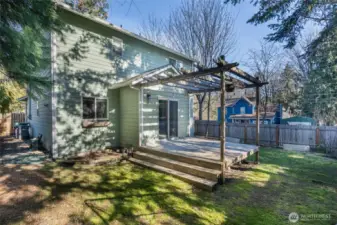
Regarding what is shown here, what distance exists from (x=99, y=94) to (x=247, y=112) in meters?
18.3

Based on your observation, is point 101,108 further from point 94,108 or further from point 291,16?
point 291,16

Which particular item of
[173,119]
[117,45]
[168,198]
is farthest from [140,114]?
[168,198]

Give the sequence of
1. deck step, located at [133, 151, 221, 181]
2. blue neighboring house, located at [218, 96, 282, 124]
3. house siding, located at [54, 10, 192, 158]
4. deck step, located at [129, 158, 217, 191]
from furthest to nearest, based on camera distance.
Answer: blue neighboring house, located at [218, 96, 282, 124]
house siding, located at [54, 10, 192, 158]
deck step, located at [133, 151, 221, 181]
deck step, located at [129, 158, 217, 191]

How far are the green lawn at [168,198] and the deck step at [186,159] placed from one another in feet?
2.06

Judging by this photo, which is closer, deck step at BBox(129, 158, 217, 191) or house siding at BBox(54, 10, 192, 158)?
deck step at BBox(129, 158, 217, 191)

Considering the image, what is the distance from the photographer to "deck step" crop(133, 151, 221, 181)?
4.72 m

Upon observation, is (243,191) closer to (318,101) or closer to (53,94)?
(53,94)

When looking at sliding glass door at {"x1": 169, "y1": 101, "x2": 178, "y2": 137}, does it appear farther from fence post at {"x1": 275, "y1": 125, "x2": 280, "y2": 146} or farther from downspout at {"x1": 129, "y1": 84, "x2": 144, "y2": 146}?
fence post at {"x1": 275, "y1": 125, "x2": 280, "y2": 146}

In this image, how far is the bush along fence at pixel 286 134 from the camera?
8596 mm

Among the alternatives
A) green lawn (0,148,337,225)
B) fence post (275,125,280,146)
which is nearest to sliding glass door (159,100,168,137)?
green lawn (0,148,337,225)

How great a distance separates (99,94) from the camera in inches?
300

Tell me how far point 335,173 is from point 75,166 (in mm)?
8575

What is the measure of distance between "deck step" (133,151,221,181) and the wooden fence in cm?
1145

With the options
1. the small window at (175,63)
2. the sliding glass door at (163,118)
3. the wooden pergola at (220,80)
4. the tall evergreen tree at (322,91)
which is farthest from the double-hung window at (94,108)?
the tall evergreen tree at (322,91)
